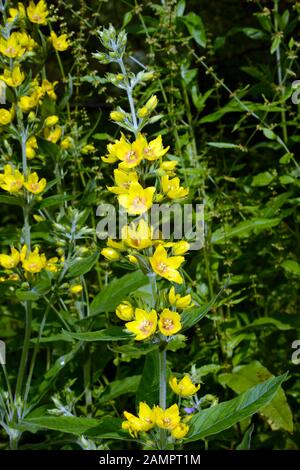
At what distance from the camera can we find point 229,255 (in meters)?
3.00

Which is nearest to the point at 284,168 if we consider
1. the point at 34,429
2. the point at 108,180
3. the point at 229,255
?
the point at 229,255

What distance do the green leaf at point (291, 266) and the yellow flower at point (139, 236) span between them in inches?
43.7

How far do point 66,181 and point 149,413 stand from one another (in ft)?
6.07

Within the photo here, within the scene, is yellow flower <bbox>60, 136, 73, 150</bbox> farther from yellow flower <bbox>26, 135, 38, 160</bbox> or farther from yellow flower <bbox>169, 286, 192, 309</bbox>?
yellow flower <bbox>169, 286, 192, 309</bbox>

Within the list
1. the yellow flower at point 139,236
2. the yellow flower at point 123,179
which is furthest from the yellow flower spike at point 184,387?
the yellow flower at point 123,179

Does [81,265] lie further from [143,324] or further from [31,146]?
[143,324]

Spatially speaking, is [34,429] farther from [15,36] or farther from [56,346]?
[15,36]

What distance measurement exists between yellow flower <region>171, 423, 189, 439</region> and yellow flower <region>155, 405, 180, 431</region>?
0.04 feet

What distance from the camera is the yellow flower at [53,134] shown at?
284 centimetres

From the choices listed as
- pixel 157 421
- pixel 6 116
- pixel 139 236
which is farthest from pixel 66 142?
pixel 157 421

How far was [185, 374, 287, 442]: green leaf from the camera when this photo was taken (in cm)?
176

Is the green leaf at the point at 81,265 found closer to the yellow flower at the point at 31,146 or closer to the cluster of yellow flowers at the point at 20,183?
the cluster of yellow flowers at the point at 20,183

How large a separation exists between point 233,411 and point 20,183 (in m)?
1.15

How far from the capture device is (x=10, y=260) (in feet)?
8.17
